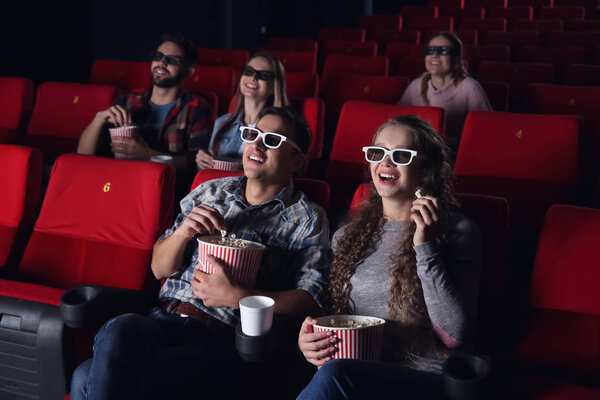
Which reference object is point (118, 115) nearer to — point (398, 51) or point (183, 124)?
point (183, 124)

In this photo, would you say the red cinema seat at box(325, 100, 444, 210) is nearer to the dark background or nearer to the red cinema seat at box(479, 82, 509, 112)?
the red cinema seat at box(479, 82, 509, 112)

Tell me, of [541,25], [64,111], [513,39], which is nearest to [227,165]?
[64,111]

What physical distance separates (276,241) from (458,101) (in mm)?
1751

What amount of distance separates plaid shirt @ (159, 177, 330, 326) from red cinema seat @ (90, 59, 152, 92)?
2.42m

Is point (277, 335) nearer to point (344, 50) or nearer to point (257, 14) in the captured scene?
point (344, 50)

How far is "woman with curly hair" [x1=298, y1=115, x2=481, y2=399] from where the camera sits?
116cm

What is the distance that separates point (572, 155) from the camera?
2223 millimetres

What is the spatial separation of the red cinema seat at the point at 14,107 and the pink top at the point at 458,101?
1908mm

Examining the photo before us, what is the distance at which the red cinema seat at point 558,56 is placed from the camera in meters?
4.79

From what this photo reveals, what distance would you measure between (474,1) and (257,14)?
263 centimetres

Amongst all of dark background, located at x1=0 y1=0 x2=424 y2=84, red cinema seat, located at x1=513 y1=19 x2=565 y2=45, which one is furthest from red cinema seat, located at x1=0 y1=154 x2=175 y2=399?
red cinema seat, located at x1=513 y1=19 x2=565 y2=45

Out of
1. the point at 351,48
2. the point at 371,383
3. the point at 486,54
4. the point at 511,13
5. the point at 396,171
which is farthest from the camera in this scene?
the point at 511,13

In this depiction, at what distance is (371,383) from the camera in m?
1.15

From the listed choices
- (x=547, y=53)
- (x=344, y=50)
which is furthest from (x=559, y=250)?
(x=344, y=50)
